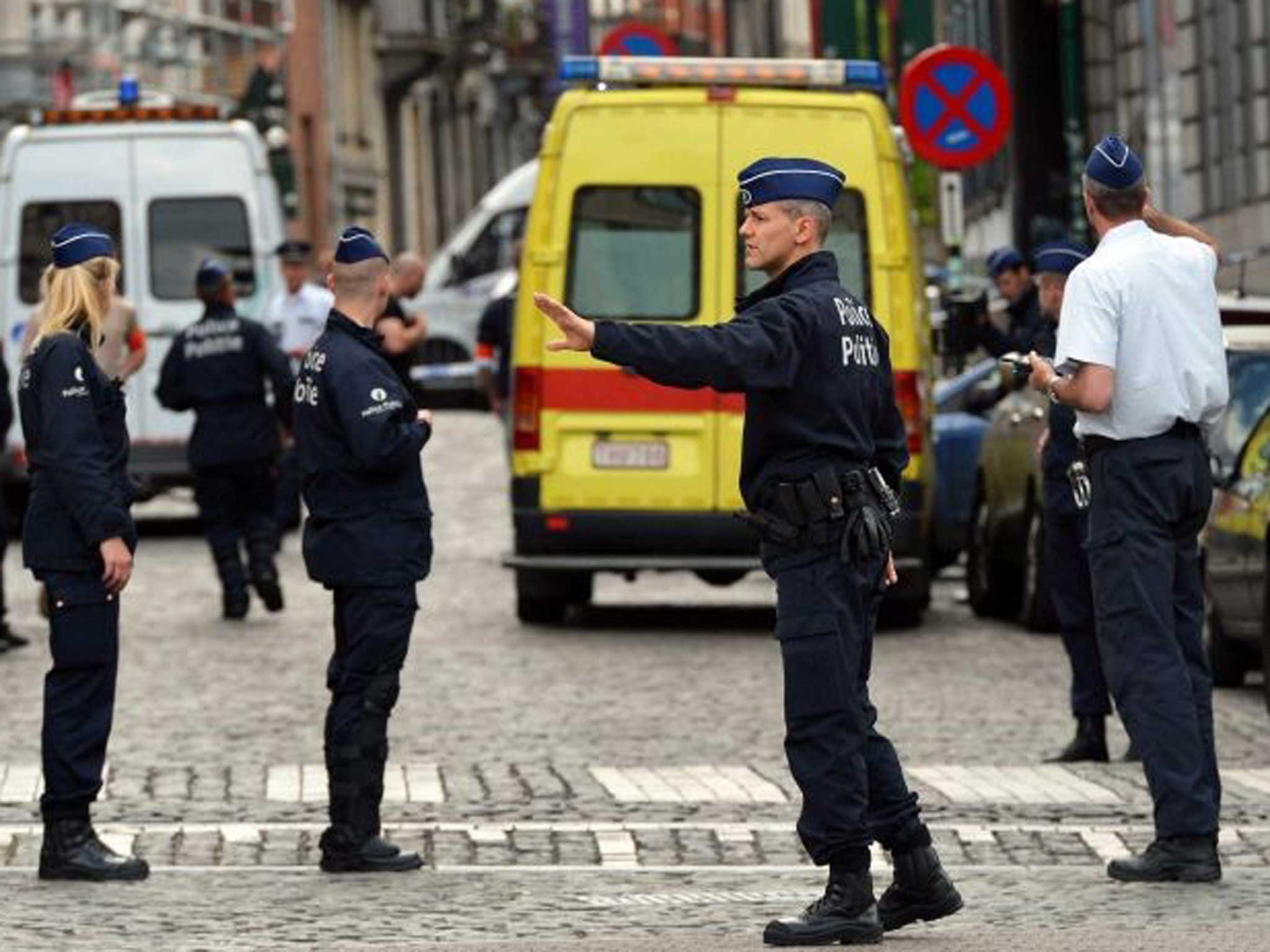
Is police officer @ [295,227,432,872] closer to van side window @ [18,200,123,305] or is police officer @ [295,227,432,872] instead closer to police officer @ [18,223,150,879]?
police officer @ [18,223,150,879]

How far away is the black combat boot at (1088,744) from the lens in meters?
15.6

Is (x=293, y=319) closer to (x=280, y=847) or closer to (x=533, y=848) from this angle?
(x=280, y=847)

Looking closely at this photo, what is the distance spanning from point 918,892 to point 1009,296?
11855mm

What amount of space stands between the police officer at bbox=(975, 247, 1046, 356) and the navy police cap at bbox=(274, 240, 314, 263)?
7485mm

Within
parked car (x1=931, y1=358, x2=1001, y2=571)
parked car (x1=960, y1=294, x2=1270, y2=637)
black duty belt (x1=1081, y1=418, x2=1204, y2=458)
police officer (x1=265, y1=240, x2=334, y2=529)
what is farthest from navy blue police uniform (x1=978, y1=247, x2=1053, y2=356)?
police officer (x1=265, y1=240, x2=334, y2=529)

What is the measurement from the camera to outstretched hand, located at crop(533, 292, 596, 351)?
9.84 meters

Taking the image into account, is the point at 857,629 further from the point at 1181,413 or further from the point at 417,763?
the point at 417,763

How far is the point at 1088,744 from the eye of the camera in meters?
15.7

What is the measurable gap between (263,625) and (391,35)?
2379 inches

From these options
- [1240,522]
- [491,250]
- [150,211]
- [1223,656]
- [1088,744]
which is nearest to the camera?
[1088,744]

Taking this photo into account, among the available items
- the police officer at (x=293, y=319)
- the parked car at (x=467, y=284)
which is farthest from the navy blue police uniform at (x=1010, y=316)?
the parked car at (x=467, y=284)

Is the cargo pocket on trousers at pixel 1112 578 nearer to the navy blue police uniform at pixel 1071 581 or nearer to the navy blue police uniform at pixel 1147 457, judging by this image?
the navy blue police uniform at pixel 1147 457

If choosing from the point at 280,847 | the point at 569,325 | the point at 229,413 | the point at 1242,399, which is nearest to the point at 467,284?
the point at 229,413

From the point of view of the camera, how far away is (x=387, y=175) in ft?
277
